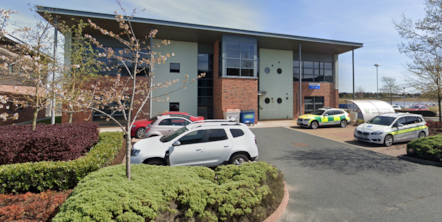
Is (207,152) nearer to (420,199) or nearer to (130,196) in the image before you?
(130,196)

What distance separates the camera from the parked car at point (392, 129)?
10195mm

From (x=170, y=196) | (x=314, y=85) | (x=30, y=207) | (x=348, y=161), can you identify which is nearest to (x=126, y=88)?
(x=170, y=196)

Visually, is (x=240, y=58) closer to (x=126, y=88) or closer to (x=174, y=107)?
(x=174, y=107)

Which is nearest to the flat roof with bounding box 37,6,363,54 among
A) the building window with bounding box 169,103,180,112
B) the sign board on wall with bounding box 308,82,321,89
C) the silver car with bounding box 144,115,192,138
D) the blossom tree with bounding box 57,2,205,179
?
the sign board on wall with bounding box 308,82,321,89

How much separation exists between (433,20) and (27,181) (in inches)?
567

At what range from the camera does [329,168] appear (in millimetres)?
6988

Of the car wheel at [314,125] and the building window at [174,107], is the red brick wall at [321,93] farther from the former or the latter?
the building window at [174,107]

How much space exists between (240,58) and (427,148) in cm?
→ 1385

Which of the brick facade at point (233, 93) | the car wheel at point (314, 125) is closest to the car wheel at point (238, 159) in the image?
the car wheel at point (314, 125)

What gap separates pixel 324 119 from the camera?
54.1 ft

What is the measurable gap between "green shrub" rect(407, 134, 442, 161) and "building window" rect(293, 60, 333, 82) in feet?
54.2

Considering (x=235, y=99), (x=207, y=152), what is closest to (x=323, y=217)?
(x=207, y=152)

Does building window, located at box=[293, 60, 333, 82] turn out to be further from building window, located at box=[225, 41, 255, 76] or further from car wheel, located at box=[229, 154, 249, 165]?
car wheel, located at box=[229, 154, 249, 165]

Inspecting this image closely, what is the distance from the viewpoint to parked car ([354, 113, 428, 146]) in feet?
33.4
